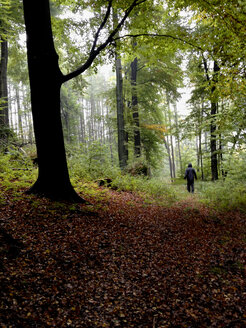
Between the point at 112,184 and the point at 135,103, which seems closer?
the point at 112,184

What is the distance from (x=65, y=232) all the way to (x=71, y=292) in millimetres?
1508

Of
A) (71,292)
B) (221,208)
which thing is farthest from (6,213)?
(221,208)

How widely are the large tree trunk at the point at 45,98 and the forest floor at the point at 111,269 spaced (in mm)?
613

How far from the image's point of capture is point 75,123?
3056 centimetres

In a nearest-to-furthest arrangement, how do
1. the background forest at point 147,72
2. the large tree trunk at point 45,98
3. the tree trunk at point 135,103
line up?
the large tree trunk at point 45,98 → the background forest at point 147,72 → the tree trunk at point 135,103

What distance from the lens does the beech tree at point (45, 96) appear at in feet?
16.2

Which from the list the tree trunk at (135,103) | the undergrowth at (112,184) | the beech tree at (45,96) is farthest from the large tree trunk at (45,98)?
the tree trunk at (135,103)

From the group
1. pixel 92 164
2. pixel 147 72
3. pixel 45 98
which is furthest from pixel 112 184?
pixel 147 72

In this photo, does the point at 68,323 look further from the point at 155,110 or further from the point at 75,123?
the point at 75,123

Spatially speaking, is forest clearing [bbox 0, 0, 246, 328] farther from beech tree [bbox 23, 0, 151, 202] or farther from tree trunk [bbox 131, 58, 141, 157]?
tree trunk [bbox 131, 58, 141, 157]

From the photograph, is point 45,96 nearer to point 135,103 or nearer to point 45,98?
point 45,98

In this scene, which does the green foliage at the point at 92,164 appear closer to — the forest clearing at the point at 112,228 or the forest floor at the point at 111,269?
the forest clearing at the point at 112,228

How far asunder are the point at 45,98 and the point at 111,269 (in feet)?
13.8

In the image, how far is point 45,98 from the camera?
199 inches
